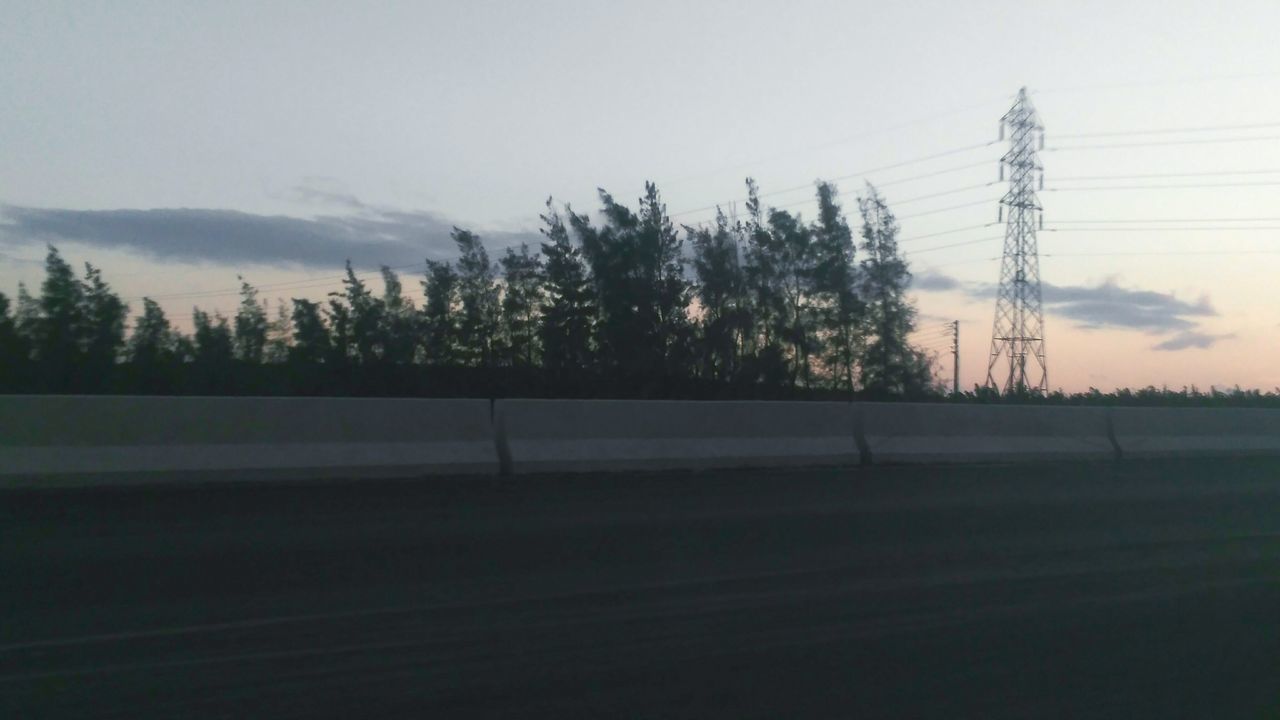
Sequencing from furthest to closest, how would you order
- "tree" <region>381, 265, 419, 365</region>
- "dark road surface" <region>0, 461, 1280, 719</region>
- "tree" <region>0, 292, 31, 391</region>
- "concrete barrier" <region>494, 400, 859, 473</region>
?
"tree" <region>381, 265, 419, 365</region> < "tree" <region>0, 292, 31, 391</region> < "concrete barrier" <region>494, 400, 859, 473</region> < "dark road surface" <region>0, 461, 1280, 719</region>

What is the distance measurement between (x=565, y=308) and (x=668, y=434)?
22.4m

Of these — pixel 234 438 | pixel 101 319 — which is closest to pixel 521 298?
pixel 101 319

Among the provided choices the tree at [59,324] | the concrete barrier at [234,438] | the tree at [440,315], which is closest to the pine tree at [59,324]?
the tree at [59,324]

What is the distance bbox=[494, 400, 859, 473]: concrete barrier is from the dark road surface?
170cm

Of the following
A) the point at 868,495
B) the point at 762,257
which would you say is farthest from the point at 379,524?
the point at 762,257

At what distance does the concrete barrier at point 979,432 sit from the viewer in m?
17.2

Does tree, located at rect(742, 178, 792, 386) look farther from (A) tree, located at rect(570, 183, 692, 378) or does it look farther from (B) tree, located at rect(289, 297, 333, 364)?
(B) tree, located at rect(289, 297, 333, 364)

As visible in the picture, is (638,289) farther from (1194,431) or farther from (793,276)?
(1194,431)

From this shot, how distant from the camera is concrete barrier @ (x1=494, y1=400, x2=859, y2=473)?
46.9 ft

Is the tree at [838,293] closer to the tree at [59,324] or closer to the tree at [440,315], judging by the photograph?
the tree at [440,315]

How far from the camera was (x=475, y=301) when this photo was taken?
42.2 m

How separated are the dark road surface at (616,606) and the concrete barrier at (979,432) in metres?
4.43

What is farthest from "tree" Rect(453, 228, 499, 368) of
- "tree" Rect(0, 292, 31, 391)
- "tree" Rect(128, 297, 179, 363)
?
"tree" Rect(0, 292, 31, 391)

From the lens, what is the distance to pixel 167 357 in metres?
16.7
